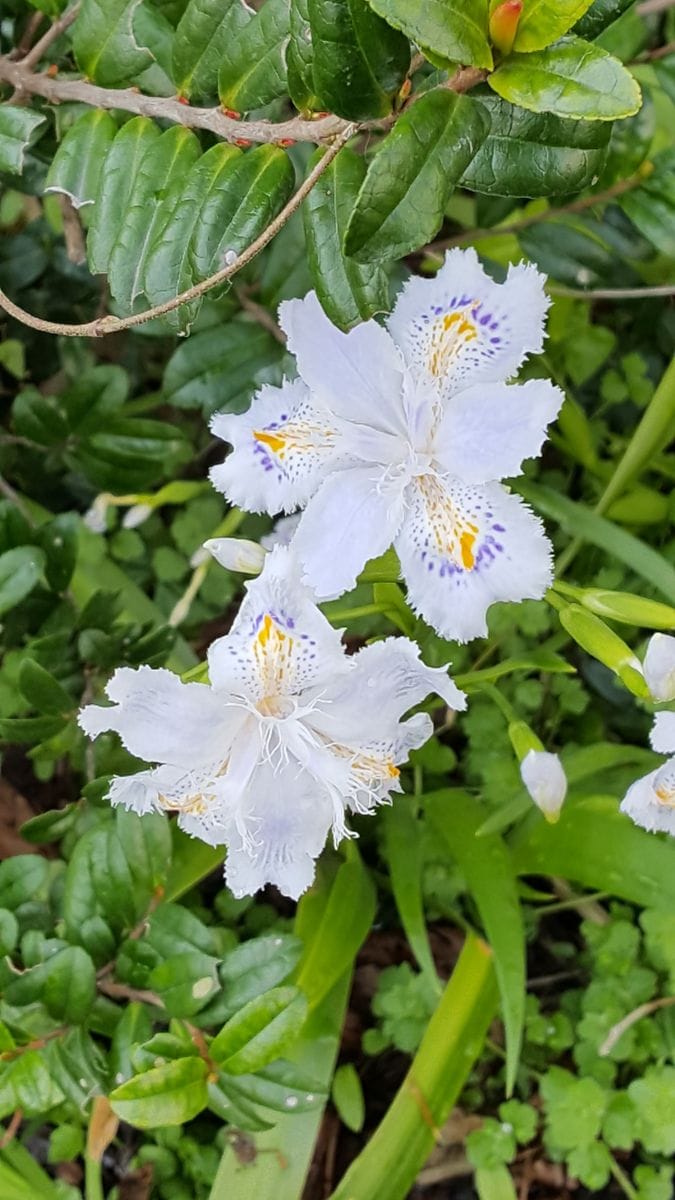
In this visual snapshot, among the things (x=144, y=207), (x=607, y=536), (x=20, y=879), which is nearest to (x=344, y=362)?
(x=144, y=207)

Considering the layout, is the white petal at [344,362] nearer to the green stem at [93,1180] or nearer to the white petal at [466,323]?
the white petal at [466,323]

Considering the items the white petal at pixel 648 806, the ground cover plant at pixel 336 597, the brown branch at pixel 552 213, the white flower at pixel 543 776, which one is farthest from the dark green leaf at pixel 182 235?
the white petal at pixel 648 806

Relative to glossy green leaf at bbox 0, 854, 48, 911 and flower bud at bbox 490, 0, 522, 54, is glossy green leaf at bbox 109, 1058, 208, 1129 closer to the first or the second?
glossy green leaf at bbox 0, 854, 48, 911

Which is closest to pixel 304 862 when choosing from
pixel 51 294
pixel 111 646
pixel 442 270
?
pixel 111 646

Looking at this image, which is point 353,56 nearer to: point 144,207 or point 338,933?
point 144,207

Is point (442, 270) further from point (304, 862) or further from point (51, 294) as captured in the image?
point (51, 294)

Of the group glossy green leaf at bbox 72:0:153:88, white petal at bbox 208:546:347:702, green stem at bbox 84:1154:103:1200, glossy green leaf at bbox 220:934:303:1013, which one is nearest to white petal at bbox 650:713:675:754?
white petal at bbox 208:546:347:702
